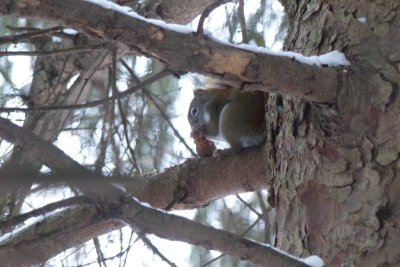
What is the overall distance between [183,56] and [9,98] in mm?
1656

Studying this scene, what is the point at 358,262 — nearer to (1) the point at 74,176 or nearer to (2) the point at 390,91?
(2) the point at 390,91

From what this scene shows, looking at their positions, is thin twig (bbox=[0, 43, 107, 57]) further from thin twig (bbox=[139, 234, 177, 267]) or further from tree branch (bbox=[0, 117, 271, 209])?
thin twig (bbox=[139, 234, 177, 267])

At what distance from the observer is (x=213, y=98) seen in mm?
2561

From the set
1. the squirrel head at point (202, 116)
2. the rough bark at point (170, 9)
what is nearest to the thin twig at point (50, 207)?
the squirrel head at point (202, 116)

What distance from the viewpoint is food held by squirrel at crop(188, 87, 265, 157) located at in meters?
2.13

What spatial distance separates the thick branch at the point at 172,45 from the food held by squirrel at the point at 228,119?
0.73 metres

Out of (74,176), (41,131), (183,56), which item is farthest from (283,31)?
(74,176)

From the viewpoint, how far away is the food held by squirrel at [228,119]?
2135mm

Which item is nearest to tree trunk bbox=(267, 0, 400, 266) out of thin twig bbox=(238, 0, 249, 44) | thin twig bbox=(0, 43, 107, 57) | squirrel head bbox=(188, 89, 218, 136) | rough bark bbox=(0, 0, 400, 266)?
rough bark bbox=(0, 0, 400, 266)

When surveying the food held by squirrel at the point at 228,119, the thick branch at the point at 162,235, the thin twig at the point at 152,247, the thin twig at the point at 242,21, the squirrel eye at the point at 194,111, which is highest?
the thin twig at the point at 242,21

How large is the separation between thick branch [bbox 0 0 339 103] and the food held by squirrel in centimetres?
73

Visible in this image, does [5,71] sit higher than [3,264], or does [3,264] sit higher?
[5,71]

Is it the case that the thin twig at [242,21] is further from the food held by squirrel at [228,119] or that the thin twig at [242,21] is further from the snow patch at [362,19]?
the snow patch at [362,19]

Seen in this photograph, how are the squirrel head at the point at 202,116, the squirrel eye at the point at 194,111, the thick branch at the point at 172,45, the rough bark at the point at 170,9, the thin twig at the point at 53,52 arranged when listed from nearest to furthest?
1. the thick branch at the point at 172,45
2. the thin twig at the point at 53,52
3. the squirrel head at the point at 202,116
4. the squirrel eye at the point at 194,111
5. the rough bark at the point at 170,9
